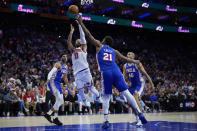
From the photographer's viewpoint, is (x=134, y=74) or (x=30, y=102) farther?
(x=30, y=102)

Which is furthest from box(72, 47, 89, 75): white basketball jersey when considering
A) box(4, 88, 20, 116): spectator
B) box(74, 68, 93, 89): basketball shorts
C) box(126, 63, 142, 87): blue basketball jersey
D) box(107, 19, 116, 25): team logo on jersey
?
box(107, 19, 116, 25): team logo on jersey

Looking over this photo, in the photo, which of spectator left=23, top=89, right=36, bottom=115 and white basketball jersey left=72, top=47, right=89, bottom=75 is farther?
spectator left=23, top=89, right=36, bottom=115

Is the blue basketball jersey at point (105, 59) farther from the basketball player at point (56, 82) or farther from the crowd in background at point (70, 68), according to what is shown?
the crowd in background at point (70, 68)

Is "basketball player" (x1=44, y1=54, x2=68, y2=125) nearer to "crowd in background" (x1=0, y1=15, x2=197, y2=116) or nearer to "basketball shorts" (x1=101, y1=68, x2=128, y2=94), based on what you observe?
"crowd in background" (x1=0, y1=15, x2=197, y2=116)

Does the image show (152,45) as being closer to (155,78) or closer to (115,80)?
(155,78)

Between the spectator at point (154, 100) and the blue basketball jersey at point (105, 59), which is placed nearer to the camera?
the blue basketball jersey at point (105, 59)

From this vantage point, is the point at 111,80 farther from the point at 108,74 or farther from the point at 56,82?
the point at 56,82

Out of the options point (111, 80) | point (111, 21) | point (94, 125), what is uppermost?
point (111, 21)

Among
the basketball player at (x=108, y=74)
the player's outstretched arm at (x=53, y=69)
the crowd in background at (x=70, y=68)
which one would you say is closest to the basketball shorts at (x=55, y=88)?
the player's outstretched arm at (x=53, y=69)

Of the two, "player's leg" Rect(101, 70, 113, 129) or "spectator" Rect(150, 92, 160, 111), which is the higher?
"player's leg" Rect(101, 70, 113, 129)

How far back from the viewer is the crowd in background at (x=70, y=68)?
12719 mm

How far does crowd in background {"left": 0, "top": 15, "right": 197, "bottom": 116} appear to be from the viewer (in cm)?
1272

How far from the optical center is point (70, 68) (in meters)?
18.5

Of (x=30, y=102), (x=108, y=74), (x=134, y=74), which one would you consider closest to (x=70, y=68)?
(x=30, y=102)
